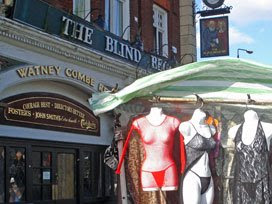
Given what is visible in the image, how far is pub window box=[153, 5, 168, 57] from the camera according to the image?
1681 cm

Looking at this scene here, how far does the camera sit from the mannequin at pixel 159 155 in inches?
191

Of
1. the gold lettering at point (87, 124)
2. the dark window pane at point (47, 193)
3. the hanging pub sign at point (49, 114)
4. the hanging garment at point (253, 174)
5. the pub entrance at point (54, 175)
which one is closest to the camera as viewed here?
the hanging garment at point (253, 174)

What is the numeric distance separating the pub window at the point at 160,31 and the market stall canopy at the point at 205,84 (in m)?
11.5

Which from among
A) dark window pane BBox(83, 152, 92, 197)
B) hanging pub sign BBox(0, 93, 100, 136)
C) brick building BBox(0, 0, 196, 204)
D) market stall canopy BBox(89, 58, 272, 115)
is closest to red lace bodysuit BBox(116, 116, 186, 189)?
market stall canopy BBox(89, 58, 272, 115)

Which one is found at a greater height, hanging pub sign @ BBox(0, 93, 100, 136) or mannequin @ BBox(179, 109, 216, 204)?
hanging pub sign @ BBox(0, 93, 100, 136)

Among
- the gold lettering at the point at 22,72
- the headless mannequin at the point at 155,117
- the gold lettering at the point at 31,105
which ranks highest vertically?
the gold lettering at the point at 22,72

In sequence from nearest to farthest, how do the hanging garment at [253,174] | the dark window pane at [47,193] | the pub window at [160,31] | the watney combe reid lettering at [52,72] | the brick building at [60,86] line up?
the hanging garment at [253,174] → the brick building at [60,86] → the watney combe reid lettering at [52,72] → the dark window pane at [47,193] → the pub window at [160,31]

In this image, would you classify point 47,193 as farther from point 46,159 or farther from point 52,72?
point 52,72

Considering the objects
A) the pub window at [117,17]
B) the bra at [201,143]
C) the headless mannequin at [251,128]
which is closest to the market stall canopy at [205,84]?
the headless mannequin at [251,128]

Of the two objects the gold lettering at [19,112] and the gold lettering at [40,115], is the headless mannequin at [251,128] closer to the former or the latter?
the gold lettering at [19,112]

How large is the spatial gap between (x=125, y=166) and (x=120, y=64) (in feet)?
26.7

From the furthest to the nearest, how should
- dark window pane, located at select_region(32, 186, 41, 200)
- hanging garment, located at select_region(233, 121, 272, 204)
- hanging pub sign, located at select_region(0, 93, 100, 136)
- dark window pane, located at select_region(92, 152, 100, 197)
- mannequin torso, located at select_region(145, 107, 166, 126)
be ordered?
dark window pane, located at select_region(92, 152, 100, 197), dark window pane, located at select_region(32, 186, 41, 200), hanging pub sign, located at select_region(0, 93, 100, 136), mannequin torso, located at select_region(145, 107, 166, 126), hanging garment, located at select_region(233, 121, 272, 204)

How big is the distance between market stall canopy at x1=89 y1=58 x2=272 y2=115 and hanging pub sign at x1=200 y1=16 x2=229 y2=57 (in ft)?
36.2

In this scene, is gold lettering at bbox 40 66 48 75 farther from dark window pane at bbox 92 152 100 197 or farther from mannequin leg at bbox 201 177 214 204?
mannequin leg at bbox 201 177 214 204
